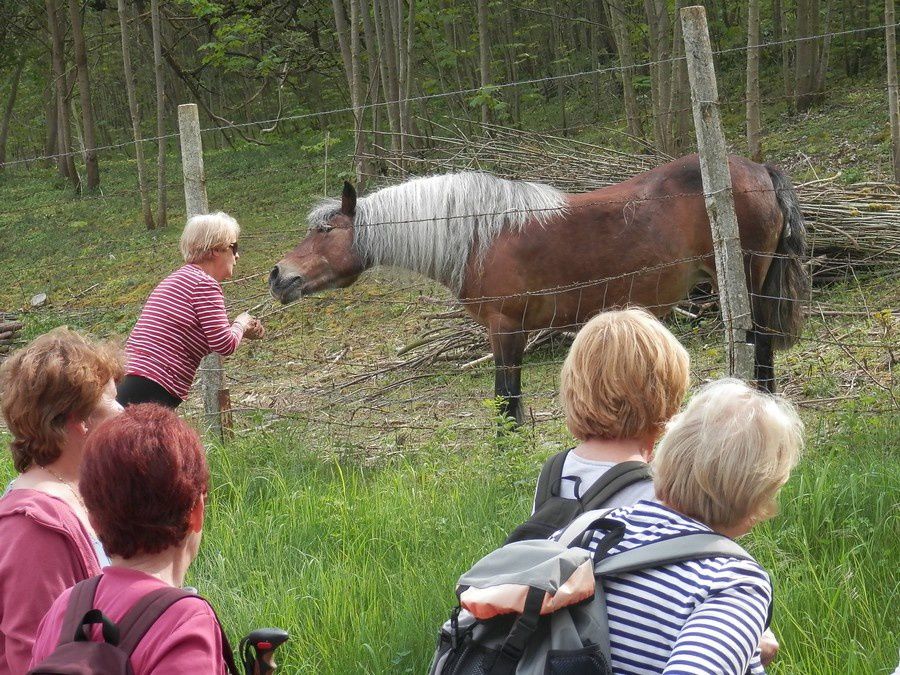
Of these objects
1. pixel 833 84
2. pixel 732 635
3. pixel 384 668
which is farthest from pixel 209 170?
pixel 732 635

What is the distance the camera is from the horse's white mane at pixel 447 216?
650 centimetres

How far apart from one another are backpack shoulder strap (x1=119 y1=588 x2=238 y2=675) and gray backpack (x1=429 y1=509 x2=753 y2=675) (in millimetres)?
564

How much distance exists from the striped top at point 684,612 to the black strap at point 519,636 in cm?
15

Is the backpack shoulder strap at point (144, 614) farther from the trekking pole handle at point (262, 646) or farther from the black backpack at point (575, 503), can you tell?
the black backpack at point (575, 503)

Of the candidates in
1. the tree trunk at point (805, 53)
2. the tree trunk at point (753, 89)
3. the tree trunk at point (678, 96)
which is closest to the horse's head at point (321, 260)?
the tree trunk at point (753, 89)

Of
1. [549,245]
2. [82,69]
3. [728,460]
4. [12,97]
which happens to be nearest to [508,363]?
[549,245]

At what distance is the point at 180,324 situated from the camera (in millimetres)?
4754

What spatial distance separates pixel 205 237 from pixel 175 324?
47 cm

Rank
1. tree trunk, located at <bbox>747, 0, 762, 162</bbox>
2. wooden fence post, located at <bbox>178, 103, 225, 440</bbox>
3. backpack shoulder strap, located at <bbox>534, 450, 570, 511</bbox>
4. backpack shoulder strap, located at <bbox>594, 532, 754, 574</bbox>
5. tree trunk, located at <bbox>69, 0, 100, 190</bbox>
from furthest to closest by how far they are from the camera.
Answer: tree trunk, located at <bbox>69, 0, 100, 190</bbox> → tree trunk, located at <bbox>747, 0, 762, 162</bbox> → wooden fence post, located at <bbox>178, 103, 225, 440</bbox> → backpack shoulder strap, located at <bbox>534, 450, 570, 511</bbox> → backpack shoulder strap, located at <bbox>594, 532, 754, 574</bbox>

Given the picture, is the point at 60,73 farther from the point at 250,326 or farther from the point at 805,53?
the point at 250,326

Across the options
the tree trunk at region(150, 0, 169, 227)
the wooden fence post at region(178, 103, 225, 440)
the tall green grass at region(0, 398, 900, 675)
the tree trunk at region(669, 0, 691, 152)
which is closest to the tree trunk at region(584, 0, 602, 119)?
the tree trunk at region(669, 0, 691, 152)

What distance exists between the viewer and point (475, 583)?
6.06ft

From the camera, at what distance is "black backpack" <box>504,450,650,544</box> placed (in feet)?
7.02

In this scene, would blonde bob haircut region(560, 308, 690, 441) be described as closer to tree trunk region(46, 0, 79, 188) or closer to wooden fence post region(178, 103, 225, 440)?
wooden fence post region(178, 103, 225, 440)
